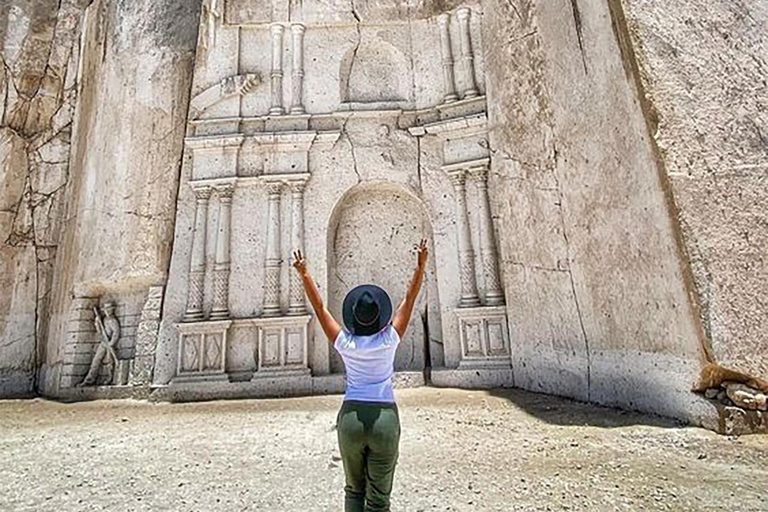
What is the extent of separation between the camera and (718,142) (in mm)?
4801

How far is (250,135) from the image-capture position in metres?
9.09

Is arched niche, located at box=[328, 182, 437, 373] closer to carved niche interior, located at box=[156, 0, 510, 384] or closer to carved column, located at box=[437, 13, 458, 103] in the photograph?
carved niche interior, located at box=[156, 0, 510, 384]

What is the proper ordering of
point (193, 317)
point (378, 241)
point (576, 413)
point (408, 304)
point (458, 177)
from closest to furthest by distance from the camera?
point (408, 304) < point (576, 413) < point (193, 317) < point (458, 177) < point (378, 241)

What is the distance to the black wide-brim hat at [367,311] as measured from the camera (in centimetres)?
220

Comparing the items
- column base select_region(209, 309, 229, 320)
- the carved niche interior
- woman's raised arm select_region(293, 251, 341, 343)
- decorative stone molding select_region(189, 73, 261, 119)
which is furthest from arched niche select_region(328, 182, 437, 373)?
Answer: woman's raised arm select_region(293, 251, 341, 343)

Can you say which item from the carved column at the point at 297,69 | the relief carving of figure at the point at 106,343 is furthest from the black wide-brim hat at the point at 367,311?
the carved column at the point at 297,69

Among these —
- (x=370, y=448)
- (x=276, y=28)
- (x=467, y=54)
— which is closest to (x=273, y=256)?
(x=276, y=28)

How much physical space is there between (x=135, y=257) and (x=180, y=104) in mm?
3021

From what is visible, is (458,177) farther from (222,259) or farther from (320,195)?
(222,259)

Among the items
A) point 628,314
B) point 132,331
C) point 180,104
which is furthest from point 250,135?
point 628,314

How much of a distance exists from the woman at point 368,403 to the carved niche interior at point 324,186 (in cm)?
585

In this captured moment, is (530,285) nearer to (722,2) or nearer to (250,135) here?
(722,2)

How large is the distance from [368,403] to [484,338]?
5994 mm

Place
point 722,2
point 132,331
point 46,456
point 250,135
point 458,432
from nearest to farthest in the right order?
point 46,456
point 458,432
point 722,2
point 132,331
point 250,135
